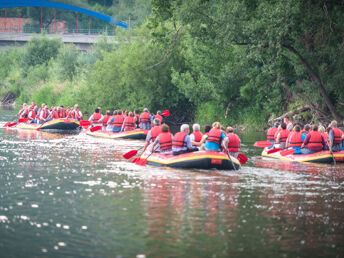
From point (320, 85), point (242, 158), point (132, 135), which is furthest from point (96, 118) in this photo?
point (242, 158)

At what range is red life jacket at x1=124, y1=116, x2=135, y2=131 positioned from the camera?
27906 millimetres

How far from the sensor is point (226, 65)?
3541 centimetres

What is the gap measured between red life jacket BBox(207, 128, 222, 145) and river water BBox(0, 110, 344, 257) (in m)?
0.86

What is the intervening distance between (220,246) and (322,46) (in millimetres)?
19954

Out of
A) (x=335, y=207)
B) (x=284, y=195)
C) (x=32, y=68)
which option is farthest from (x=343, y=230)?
(x=32, y=68)

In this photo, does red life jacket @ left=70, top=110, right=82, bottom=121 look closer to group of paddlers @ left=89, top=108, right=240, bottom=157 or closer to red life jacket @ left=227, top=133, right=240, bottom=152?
group of paddlers @ left=89, top=108, right=240, bottom=157

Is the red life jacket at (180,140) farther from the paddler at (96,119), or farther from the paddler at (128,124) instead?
the paddler at (96,119)

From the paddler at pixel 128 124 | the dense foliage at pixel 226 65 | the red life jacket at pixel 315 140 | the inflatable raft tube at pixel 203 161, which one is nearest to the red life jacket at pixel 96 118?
the paddler at pixel 128 124

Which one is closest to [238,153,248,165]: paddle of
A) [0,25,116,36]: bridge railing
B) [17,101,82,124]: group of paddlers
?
[17,101,82,124]: group of paddlers

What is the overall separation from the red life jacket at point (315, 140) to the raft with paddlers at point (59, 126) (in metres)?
16.3

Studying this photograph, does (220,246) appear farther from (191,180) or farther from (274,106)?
(274,106)

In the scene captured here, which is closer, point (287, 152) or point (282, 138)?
point (287, 152)

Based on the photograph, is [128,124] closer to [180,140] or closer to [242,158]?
[242,158]

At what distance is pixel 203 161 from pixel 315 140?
460cm
